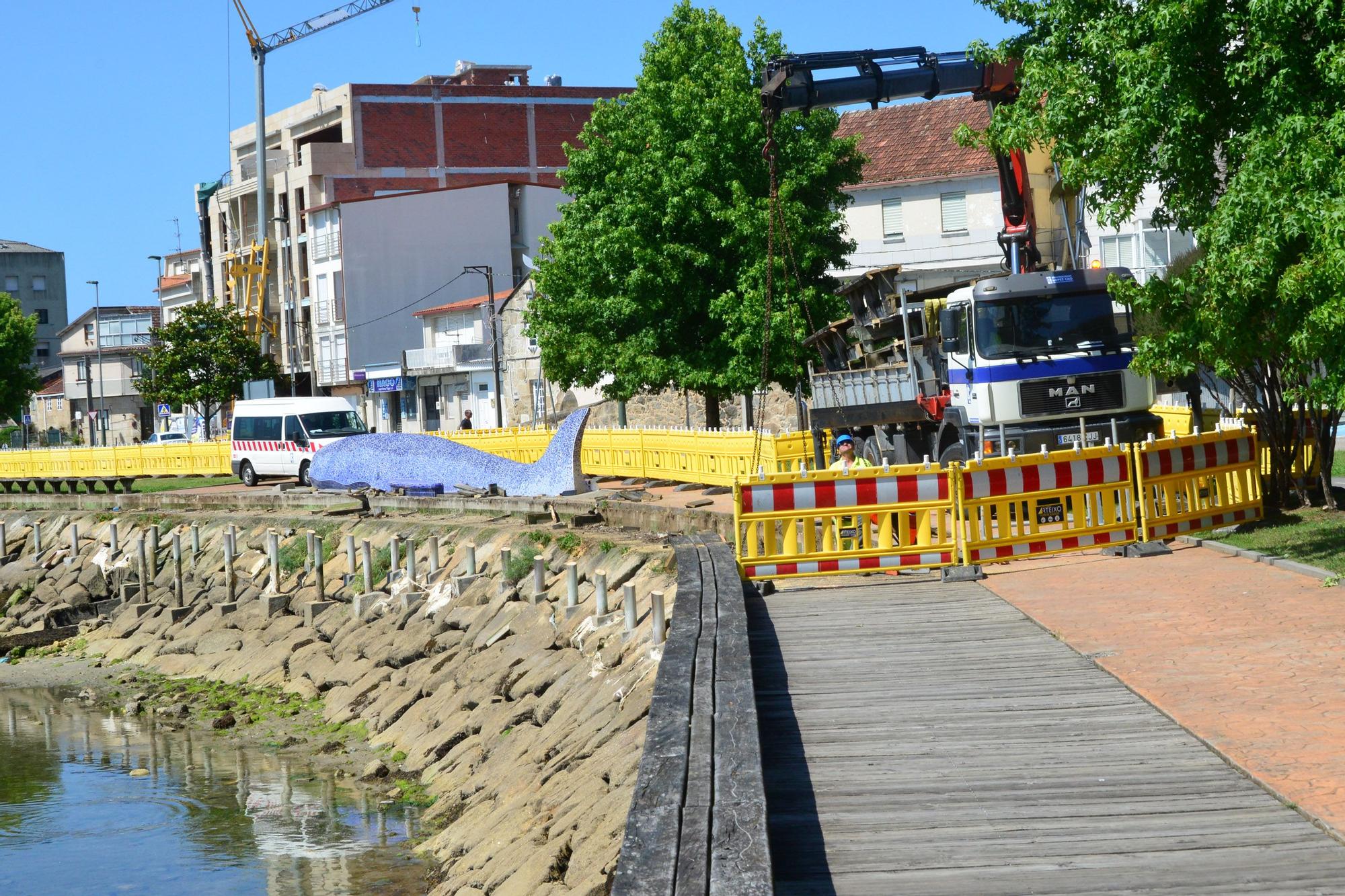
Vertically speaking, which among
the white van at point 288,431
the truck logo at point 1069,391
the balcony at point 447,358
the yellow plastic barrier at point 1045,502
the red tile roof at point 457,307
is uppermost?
the red tile roof at point 457,307

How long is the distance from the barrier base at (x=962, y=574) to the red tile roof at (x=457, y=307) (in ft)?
171

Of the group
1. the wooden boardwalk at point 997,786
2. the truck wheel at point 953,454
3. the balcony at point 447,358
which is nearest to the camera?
the wooden boardwalk at point 997,786

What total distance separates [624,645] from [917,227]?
1546 inches

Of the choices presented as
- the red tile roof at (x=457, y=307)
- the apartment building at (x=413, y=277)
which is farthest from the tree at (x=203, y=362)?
the red tile roof at (x=457, y=307)

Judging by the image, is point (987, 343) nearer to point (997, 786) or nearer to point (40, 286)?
point (997, 786)

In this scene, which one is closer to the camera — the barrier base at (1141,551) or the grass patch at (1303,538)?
the grass patch at (1303,538)

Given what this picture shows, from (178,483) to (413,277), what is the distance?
31.6m

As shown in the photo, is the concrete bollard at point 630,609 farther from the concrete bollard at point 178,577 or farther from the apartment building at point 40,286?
the apartment building at point 40,286

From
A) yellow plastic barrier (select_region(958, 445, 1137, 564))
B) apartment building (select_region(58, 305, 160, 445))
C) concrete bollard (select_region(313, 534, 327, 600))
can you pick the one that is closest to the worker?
yellow plastic barrier (select_region(958, 445, 1137, 564))

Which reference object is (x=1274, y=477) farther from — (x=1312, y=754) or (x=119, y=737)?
(x=119, y=737)

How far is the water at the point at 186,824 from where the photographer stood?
1275cm

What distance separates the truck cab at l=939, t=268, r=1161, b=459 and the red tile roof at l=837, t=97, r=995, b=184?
31.7 m

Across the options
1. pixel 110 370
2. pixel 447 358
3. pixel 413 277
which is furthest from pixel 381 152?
pixel 110 370

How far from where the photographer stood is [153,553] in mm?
32719
